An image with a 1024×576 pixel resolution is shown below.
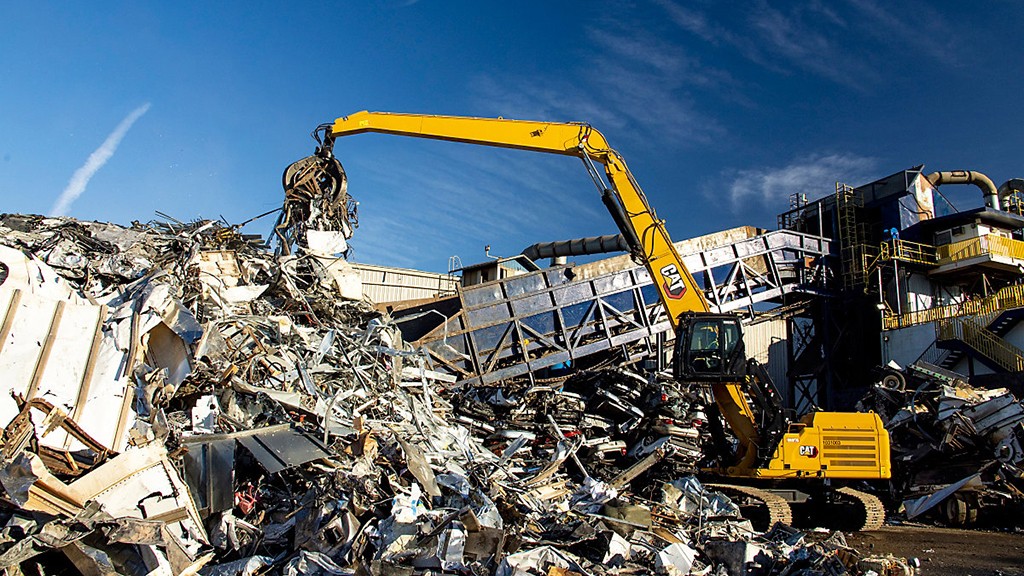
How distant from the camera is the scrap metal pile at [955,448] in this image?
1086 centimetres

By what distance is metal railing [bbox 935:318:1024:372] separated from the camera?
16.8m

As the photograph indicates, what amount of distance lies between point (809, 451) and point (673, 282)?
2.86 m

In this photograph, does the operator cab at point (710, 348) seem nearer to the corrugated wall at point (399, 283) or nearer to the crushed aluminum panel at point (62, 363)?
the crushed aluminum panel at point (62, 363)

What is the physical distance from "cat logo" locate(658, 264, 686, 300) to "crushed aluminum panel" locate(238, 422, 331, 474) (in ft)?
17.5

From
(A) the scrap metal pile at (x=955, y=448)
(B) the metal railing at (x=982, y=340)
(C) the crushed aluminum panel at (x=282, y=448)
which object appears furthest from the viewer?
(B) the metal railing at (x=982, y=340)

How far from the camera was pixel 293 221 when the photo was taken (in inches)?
476

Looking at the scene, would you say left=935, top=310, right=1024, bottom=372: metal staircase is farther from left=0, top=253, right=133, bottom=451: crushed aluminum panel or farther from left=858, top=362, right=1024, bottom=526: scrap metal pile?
left=0, top=253, right=133, bottom=451: crushed aluminum panel

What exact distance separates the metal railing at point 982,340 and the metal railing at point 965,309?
231mm

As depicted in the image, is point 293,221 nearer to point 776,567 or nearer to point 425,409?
point 425,409

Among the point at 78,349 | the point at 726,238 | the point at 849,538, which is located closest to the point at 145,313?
the point at 78,349

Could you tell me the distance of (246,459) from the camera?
21.8 ft

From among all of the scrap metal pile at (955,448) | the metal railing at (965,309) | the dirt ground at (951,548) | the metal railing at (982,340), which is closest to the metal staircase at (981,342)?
the metal railing at (982,340)

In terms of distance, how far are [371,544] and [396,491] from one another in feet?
3.18

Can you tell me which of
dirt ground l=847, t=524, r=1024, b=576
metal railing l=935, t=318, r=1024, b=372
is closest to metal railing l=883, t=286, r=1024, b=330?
metal railing l=935, t=318, r=1024, b=372
